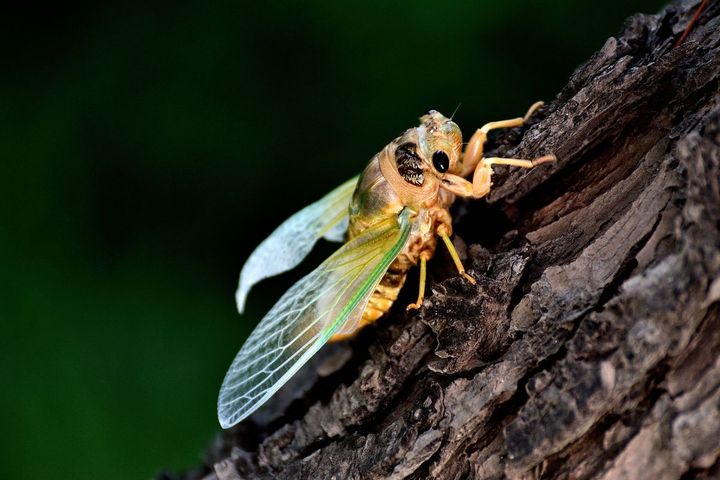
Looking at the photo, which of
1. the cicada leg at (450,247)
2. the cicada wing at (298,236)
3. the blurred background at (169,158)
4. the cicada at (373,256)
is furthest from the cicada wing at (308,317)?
the blurred background at (169,158)

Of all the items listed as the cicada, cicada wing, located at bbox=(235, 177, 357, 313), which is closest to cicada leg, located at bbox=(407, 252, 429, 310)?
the cicada

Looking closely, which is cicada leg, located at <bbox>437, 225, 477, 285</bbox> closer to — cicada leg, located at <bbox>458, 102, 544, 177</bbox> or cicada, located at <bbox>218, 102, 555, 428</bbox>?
cicada, located at <bbox>218, 102, 555, 428</bbox>

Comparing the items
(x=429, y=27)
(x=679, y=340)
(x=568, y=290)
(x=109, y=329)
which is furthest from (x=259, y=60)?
(x=679, y=340)

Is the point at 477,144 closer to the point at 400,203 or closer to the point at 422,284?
the point at 400,203

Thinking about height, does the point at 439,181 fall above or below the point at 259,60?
below

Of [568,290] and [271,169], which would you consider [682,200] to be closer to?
[568,290]

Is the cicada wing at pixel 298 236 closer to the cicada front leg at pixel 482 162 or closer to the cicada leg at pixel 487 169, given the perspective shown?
the cicada front leg at pixel 482 162

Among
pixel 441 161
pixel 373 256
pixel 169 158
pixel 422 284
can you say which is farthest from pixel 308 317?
pixel 169 158
